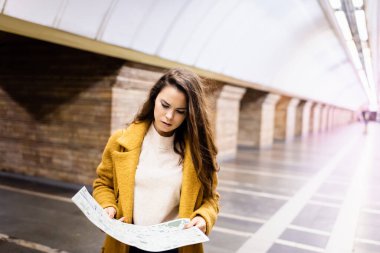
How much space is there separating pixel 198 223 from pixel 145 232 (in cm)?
26

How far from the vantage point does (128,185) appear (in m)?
1.84

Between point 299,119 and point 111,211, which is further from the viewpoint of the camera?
point 299,119

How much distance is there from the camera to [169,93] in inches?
73.5

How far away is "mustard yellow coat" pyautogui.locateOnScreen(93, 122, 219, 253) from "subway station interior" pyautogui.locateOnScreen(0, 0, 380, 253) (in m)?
1.76

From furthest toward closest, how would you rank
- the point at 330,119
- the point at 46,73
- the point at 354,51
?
1. the point at 330,119
2. the point at 354,51
3. the point at 46,73

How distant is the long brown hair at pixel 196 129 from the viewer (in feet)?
6.15

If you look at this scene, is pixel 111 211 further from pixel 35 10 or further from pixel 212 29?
pixel 212 29

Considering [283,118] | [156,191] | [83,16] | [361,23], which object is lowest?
[156,191]

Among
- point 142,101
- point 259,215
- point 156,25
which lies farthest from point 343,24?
point 259,215

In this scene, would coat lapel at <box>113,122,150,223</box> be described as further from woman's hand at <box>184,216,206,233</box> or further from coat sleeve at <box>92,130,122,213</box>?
woman's hand at <box>184,216,206,233</box>

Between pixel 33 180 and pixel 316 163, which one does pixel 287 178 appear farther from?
pixel 33 180

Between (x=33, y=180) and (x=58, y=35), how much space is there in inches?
161

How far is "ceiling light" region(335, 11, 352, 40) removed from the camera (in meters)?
8.04

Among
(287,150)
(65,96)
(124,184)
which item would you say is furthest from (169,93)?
(287,150)
